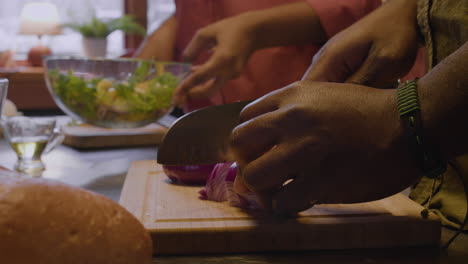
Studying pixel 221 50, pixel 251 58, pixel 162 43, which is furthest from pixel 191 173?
pixel 162 43

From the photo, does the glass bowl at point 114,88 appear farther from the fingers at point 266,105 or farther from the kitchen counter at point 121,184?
the fingers at point 266,105

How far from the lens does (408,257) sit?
677 mm

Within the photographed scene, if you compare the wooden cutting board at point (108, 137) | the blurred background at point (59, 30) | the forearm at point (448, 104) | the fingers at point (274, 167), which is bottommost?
the blurred background at point (59, 30)

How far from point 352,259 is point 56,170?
0.68 metres

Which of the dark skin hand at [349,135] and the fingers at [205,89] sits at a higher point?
the dark skin hand at [349,135]

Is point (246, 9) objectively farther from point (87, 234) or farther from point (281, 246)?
point (87, 234)

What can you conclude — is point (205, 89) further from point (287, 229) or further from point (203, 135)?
point (287, 229)

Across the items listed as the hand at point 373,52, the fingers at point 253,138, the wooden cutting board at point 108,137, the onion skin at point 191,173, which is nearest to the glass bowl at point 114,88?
the wooden cutting board at point 108,137

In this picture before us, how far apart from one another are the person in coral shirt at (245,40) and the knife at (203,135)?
0.63 metres

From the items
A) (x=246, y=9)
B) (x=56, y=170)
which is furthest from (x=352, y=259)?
(x=246, y=9)

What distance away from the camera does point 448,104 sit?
23.0 inches

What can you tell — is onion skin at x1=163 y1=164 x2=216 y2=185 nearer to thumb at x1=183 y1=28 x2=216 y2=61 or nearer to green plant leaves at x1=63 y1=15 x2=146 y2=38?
thumb at x1=183 y1=28 x2=216 y2=61

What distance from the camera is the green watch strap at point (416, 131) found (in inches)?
23.4

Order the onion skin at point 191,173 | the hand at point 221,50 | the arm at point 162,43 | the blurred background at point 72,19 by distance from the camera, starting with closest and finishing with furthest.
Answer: the onion skin at point 191,173, the hand at point 221,50, the arm at point 162,43, the blurred background at point 72,19
